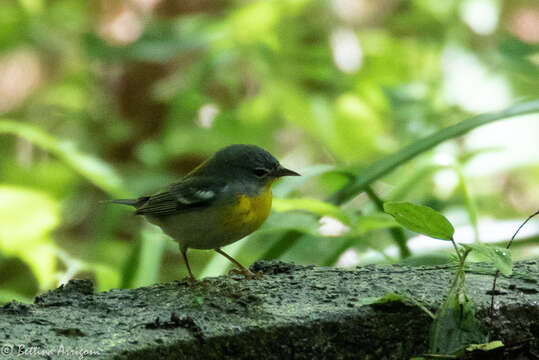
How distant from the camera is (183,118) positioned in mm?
5480

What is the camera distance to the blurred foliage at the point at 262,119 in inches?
116

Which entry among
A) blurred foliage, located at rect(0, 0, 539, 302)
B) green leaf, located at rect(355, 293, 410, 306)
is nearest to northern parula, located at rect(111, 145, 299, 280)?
blurred foliage, located at rect(0, 0, 539, 302)

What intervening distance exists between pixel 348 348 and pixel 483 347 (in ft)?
1.03

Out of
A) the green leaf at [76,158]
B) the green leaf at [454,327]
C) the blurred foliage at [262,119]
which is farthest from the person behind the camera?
the green leaf at [76,158]

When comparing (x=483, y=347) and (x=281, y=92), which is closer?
(x=483, y=347)

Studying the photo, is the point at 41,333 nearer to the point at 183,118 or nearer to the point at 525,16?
the point at 183,118

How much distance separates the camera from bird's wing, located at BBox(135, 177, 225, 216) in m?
2.42

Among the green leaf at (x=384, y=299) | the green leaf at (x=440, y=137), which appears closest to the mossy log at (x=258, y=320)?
the green leaf at (x=384, y=299)

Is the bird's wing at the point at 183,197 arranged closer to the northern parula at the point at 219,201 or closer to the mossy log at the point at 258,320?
the northern parula at the point at 219,201

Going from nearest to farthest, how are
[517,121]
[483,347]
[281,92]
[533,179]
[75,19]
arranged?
[483,347] → [517,121] → [281,92] → [75,19] → [533,179]

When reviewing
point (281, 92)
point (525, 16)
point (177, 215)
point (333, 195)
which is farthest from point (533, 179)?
Result: point (177, 215)

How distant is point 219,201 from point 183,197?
162mm

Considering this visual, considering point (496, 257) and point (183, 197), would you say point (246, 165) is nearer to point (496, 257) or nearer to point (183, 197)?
point (183, 197)

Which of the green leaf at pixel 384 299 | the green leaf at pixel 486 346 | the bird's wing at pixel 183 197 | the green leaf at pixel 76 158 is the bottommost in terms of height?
the green leaf at pixel 486 346
